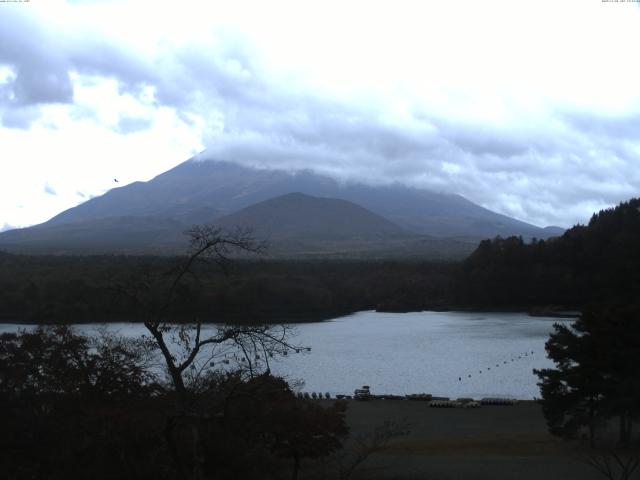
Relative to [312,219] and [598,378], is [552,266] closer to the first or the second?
[598,378]

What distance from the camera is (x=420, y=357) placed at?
106ft

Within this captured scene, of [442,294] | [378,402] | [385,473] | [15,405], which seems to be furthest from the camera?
[442,294]

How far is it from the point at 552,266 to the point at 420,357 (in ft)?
96.0

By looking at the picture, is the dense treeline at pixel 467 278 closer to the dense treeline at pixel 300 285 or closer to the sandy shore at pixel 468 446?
the dense treeline at pixel 300 285

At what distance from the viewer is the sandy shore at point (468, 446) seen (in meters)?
12.0

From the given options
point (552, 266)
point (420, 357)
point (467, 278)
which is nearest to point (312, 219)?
point (467, 278)

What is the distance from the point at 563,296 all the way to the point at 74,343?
53.1 metres

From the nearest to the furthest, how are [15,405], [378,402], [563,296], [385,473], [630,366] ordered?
[15,405] < [385,473] < [630,366] < [378,402] < [563,296]

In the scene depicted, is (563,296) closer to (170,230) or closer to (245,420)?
(245,420)

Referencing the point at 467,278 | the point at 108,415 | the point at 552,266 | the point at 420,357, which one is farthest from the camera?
the point at 467,278

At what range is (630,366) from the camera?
13477 millimetres

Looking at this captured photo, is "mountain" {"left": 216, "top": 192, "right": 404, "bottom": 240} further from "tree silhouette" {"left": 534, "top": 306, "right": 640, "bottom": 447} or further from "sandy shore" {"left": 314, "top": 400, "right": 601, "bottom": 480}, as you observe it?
"tree silhouette" {"left": 534, "top": 306, "right": 640, "bottom": 447}

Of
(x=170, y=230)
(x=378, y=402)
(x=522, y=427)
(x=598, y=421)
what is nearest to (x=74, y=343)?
(x=598, y=421)

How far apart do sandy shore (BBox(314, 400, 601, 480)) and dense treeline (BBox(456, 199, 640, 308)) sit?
34.7 meters
